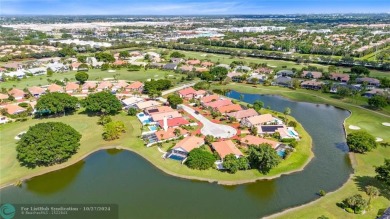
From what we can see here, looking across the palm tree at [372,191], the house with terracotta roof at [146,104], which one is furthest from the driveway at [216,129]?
the palm tree at [372,191]

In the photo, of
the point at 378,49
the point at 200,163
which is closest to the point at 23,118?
the point at 200,163

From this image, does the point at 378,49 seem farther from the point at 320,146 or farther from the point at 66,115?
the point at 66,115

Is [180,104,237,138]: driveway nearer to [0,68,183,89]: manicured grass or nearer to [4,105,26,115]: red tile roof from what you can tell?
[0,68,183,89]: manicured grass

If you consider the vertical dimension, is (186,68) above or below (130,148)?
above

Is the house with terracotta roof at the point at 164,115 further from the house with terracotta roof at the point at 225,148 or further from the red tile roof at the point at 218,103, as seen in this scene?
the house with terracotta roof at the point at 225,148

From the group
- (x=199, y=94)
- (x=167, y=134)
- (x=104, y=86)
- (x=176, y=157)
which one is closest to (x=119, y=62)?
(x=104, y=86)

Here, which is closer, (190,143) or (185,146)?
(185,146)

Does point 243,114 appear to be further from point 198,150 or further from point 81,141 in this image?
point 81,141
